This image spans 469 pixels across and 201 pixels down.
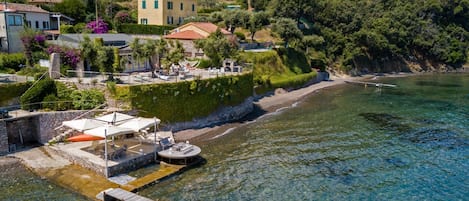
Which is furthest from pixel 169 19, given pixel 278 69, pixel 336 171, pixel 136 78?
pixel 336 171

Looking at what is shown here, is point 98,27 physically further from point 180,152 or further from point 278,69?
point 180,152

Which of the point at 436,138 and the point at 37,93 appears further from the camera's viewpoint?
the point at 436,138

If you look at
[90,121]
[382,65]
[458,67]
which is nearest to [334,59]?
[382,65]

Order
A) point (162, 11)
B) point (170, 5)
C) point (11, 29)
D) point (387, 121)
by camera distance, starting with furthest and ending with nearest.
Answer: point (170, 5), point (162, 11), point (11, 29), point (387, 121)

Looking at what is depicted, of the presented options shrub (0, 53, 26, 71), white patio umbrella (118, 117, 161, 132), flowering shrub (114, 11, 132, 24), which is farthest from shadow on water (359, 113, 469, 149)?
flowering shrub (114, 11, 132, 24)

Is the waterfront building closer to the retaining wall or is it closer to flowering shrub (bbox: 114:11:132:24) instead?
flowering shrub (bbox: 114:11:132:24)

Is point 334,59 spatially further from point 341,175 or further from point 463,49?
point 341,175
